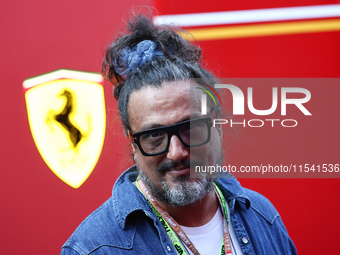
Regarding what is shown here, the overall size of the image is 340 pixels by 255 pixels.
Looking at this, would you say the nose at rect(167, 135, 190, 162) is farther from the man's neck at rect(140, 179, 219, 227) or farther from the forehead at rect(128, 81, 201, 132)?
the man's neck at rect(140, 179, 219, 227)

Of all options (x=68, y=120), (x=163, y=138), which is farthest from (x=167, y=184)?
(x=68, y=120)

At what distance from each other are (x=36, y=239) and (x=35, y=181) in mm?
279

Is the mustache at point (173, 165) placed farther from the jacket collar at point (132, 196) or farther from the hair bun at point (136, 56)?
the hair bun at point (136, 56)

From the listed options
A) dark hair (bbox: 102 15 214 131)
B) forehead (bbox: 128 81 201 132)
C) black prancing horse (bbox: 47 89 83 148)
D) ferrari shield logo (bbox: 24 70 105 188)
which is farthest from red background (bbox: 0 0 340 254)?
forehead (bbox: 128 81 201 132)

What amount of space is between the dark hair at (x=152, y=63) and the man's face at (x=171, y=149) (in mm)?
41

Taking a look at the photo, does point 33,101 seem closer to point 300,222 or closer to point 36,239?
point 36,239

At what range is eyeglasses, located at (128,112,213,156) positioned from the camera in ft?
3.91

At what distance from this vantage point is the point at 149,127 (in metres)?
1.22

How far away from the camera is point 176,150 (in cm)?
118

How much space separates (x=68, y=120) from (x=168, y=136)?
824mm

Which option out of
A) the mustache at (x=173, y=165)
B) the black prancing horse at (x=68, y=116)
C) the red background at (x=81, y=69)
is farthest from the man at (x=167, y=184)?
the black prancing horse at (x=68, y=116)

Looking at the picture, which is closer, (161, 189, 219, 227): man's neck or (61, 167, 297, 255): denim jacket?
(61, 167, 297, 255): denim jacket

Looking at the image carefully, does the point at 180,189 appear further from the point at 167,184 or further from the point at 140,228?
the point at 140,228

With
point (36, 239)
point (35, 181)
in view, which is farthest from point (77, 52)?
point (36, 239)
